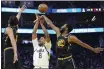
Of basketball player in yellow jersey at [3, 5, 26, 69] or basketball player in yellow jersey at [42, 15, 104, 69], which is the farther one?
basketball player in yellow jersey at [42, 15, 104, 69]

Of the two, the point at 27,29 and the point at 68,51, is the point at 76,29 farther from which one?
the point at 68,51

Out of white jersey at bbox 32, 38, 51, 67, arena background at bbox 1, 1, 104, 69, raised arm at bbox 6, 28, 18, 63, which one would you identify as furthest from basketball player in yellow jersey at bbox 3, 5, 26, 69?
arena background at bbox 1, 1, 104, 69

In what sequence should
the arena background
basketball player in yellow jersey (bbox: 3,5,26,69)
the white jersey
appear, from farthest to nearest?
the arena background < the white jersey < basketball player in yellow jersey (bbox: 3,5,26,69)

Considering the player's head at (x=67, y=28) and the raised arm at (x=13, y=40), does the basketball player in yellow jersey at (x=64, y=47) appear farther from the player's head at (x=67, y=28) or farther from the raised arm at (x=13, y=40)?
the raised arm at (x=13, y=40)

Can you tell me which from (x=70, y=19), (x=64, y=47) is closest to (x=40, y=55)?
(x=64, y=47)

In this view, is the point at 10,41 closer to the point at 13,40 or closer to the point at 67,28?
the point at 13,40

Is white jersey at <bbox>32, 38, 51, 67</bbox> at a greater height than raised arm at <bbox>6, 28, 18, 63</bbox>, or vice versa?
A: raised arm at <bbox>6, 28, 18, 63</bbox>

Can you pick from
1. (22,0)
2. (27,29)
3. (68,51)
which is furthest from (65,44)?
(27,29)

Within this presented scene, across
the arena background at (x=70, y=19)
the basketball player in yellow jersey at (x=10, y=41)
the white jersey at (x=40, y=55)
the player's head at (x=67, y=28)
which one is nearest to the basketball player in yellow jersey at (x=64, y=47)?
the player's head at (x=67, y=28)

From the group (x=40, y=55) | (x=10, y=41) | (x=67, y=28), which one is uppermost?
(x=67, y=28)

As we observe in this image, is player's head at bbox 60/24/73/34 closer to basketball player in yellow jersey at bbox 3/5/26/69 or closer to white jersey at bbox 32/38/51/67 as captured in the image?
white jersey at bbox 32/38/51/67

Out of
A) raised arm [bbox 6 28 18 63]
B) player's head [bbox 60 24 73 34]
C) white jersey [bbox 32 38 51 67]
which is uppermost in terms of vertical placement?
player's head [bbox 60 24 73 34]

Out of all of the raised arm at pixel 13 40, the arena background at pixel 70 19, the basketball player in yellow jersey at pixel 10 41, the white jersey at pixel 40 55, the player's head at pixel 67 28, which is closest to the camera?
the raised arm at pixel 13 40

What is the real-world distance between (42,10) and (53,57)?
335 inches
